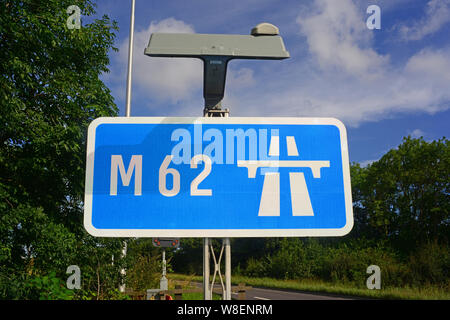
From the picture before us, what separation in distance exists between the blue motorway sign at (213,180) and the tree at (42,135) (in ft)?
21.9

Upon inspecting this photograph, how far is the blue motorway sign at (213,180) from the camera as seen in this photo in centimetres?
125

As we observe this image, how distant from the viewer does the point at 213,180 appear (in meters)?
1.28

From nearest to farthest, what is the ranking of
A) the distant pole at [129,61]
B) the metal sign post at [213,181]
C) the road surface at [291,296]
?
the metal sign post at [213,181] → the distant pole at [129,61] → the road surface at [291,296]

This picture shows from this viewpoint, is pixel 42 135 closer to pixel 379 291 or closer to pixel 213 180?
pixel 213 180

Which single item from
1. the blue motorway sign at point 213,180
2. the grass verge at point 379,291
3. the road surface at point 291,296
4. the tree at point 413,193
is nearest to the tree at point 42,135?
the grass verge at point 379,291

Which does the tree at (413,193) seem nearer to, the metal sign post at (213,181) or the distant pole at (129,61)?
the distant pole at (129,61)

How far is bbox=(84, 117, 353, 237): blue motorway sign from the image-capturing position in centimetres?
125

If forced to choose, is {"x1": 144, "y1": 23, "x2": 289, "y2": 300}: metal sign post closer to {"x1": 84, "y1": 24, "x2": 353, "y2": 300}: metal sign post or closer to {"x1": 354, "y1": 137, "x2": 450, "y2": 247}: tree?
{"x1": 84, "y1": 24, "x2": 353, "y2": 300}: metal sign post

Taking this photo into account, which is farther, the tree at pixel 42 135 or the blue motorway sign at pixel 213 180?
the tree at pixel 42 135

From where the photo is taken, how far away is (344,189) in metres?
1.29

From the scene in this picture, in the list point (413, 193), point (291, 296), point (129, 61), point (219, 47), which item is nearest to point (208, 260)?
A: point (219, 47)

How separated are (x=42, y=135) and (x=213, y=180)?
741 cm

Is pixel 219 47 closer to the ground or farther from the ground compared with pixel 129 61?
closer to the ground
